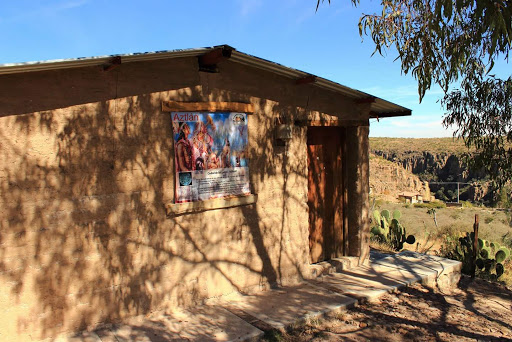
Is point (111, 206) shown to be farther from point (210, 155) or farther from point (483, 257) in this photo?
point (483, 257)

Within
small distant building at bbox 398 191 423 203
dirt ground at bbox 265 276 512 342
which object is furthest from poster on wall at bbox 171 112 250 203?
small distant building at bbox 398 191 423 203

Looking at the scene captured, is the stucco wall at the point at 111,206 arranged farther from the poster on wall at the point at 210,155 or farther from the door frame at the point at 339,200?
the door frame at the point at 339,200

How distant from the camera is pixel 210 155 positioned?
16.3 feet

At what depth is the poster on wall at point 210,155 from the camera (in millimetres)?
4691

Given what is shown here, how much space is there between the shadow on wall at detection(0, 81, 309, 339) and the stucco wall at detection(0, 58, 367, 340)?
11mm

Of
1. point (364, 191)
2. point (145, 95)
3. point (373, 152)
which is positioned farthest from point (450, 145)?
point (145, 95)

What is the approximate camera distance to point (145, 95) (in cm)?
443

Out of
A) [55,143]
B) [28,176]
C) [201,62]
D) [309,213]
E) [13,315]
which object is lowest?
[13,315]

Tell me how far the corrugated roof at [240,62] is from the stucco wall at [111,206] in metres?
0.19

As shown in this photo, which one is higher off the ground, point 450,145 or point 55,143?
point 450,145

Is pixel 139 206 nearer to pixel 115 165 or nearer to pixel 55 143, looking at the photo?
pixel 115 165

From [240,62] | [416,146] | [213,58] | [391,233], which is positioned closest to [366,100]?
[240,62]

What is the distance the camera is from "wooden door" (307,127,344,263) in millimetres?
6566

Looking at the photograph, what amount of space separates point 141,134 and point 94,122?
0.53m
